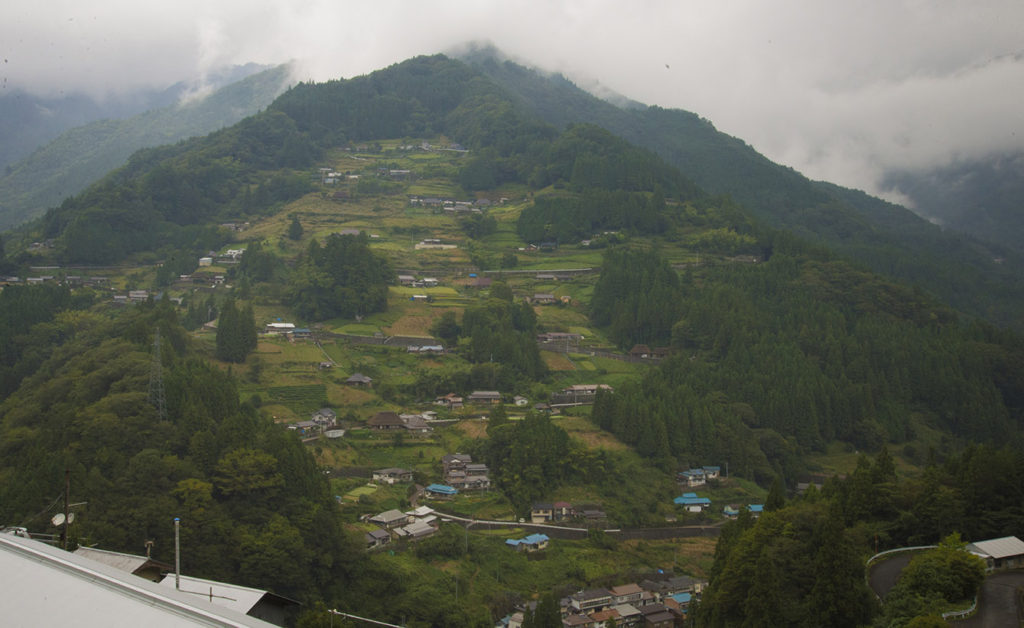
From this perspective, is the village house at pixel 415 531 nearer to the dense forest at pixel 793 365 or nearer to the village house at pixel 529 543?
the village house at pixel 529 543

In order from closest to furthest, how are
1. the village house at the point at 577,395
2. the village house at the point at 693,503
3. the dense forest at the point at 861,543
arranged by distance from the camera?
1. the dense forest at the point at 861,543
2. the village house at the point at 693,503
3. the village house at the point at 577,395

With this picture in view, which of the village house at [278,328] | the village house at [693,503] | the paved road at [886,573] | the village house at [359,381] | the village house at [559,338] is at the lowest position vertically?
the village house at [693,503]

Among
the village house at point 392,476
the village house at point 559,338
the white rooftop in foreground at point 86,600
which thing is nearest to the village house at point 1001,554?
the white rooftop in foreground at point 86,600

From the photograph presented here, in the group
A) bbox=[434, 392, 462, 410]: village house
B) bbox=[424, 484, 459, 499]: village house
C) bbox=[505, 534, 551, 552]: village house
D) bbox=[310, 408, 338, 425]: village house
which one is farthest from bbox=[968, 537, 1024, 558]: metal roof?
bbox=[434, 392, 462, 410]: village house

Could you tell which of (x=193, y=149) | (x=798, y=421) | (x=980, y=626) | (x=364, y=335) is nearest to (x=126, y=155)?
(x=193, y=149)

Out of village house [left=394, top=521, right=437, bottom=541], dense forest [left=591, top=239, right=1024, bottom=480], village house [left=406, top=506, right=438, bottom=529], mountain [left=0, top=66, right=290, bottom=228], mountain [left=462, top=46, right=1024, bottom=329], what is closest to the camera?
village house [left=394, top=521, right=437, bottom=541]

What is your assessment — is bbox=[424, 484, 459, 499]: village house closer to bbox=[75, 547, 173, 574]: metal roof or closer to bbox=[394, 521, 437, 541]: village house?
bbox=[394, 521, 437, 541]: village house
